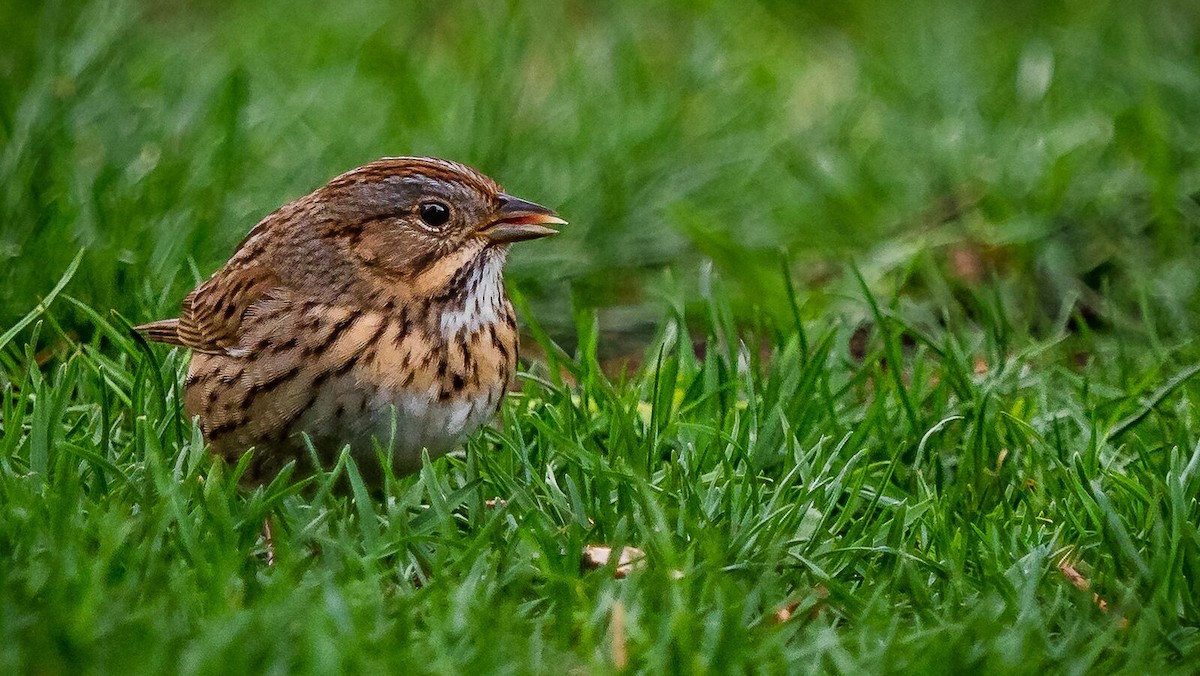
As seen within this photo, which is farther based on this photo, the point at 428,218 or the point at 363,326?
the point at 428,218

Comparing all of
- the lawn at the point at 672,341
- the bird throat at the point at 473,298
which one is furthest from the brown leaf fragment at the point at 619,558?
the bird throat at the point at 473,298

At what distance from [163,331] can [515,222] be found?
97 cm

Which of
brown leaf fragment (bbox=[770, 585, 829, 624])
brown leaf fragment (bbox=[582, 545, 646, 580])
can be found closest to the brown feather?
brown leaf fragment (bbox=[582, 545, 646, 580])

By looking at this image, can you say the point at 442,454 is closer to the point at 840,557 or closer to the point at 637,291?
the point at 840,557

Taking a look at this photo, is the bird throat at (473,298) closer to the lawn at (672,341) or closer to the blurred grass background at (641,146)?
→ the lawn at (672,341)

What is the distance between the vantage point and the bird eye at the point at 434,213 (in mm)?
4496

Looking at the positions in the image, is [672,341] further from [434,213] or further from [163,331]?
[163,331]

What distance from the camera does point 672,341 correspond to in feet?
17.9

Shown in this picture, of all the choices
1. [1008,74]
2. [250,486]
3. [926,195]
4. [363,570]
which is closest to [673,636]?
[363,570]

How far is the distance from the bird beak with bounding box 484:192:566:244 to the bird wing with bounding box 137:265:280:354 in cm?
54

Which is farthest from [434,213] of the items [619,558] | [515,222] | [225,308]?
[619,558]

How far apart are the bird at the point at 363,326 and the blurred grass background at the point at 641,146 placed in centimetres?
83

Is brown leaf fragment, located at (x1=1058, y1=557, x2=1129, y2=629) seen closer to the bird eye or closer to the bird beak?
the bird beak

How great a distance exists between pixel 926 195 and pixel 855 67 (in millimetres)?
1744
